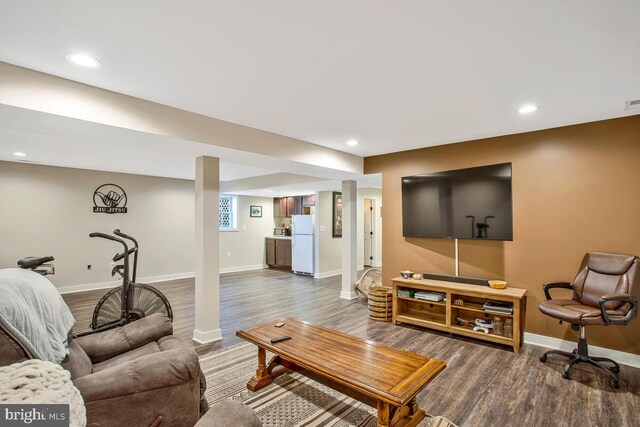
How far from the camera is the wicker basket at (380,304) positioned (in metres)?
4.27

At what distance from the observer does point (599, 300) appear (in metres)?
2.67

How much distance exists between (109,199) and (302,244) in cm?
422

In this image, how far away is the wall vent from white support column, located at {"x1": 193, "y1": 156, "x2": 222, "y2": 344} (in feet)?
13.1

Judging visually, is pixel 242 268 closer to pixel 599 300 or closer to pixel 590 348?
pixel 590 348

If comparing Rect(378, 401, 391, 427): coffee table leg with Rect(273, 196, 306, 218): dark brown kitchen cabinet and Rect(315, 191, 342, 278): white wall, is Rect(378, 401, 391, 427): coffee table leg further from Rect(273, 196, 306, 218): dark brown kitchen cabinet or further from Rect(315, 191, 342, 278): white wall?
Rect(273, 196, 306, 218): dark brown kitchen cabinet

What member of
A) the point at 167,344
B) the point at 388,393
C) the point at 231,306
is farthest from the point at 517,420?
the point at 231,306

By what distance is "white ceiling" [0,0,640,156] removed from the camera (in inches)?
60.1

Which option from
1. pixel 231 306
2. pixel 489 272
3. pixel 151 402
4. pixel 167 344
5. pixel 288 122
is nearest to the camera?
pixel 151 402

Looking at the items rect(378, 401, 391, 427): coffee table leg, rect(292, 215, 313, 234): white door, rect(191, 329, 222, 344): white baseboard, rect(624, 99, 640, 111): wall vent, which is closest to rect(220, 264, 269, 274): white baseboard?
rect(292, 215, 313, 234): white door

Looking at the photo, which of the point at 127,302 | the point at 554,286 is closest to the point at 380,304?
the point at 554,286

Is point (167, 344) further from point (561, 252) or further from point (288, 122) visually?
point (561, 252)

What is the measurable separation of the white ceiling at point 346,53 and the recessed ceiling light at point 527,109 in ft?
0.21

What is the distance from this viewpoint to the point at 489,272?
384 centimetres

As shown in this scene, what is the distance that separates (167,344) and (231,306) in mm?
2926
